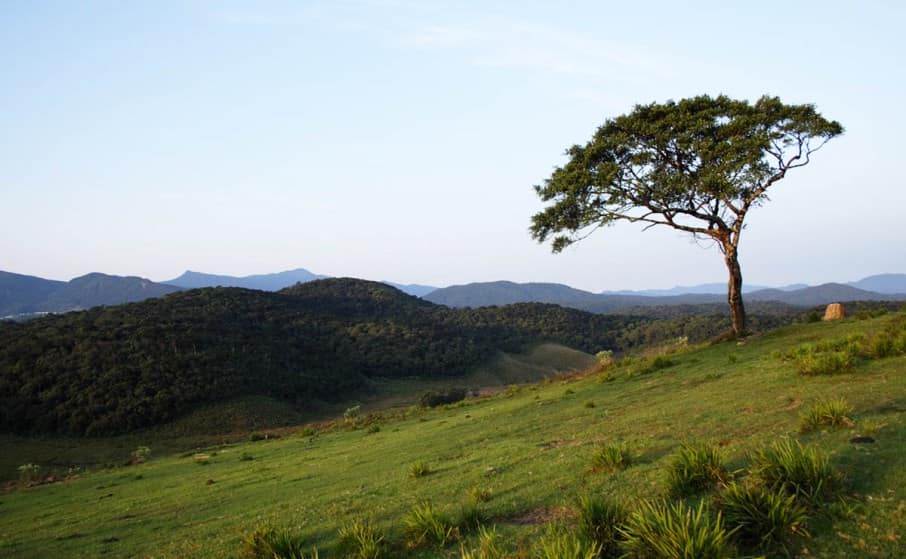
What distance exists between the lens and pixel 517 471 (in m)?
10.0

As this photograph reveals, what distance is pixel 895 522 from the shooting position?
498cm

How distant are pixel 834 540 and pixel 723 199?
2287 cm

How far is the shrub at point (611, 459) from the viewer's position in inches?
329

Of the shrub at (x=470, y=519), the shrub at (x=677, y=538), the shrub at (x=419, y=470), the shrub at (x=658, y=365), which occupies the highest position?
the shrub at (x=677, y=538)

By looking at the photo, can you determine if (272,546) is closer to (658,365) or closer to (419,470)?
(419,470)

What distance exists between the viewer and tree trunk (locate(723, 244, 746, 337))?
2525 cm

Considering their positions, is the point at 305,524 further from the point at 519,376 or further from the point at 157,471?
the point at 519,376

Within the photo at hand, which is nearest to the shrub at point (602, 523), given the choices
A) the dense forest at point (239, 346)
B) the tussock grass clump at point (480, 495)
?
A: the tussock grass clump at point (480, 495)

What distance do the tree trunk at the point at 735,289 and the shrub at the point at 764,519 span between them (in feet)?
72.7

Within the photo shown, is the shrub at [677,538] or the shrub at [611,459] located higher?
the shrub at [677,538]

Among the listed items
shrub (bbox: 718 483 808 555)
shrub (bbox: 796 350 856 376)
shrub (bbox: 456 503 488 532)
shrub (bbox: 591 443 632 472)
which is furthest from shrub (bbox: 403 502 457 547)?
shrub (bbox: 796 350 856 376)

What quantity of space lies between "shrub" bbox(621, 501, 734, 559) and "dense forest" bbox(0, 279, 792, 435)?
54349 millimetres

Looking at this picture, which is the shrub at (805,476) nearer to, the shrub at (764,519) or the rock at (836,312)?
the shrub at (764,519)

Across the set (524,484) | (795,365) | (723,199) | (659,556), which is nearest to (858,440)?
(659,556)
